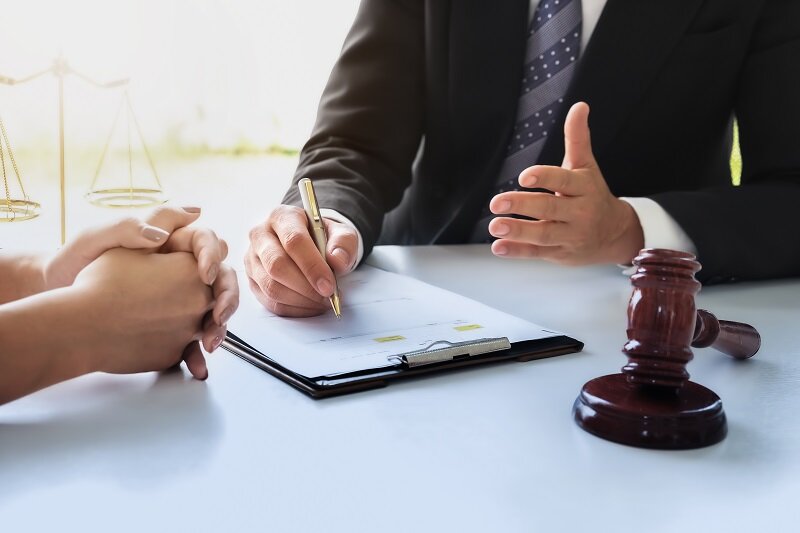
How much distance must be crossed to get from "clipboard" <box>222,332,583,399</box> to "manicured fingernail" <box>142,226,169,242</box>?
0.51 feet

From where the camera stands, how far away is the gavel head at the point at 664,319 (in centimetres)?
68

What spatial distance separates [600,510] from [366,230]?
2.99 ft

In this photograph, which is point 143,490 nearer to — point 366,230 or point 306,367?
point 306,367

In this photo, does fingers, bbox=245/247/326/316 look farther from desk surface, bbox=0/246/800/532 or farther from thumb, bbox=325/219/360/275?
desk surface, bbox=0/246/800/532

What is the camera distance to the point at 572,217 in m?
1.23

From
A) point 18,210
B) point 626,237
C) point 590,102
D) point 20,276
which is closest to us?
point 20,276

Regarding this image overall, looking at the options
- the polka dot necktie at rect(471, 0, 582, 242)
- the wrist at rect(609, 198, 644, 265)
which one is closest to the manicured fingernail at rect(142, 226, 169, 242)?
the wrist at rect(609, 198, 644, 265)

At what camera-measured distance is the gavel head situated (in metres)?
0.68

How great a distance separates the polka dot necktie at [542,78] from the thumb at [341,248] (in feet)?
1.99

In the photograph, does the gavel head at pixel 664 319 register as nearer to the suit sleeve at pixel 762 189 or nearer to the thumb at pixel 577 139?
the thumb at pixel 577 139

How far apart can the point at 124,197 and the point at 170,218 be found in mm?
1659

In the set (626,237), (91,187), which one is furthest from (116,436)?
(91,187)

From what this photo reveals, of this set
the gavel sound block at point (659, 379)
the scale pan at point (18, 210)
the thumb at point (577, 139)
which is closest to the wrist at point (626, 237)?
the thumb at point (577, 139)

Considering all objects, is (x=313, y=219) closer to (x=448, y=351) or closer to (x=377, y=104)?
(x=448, y=351)
